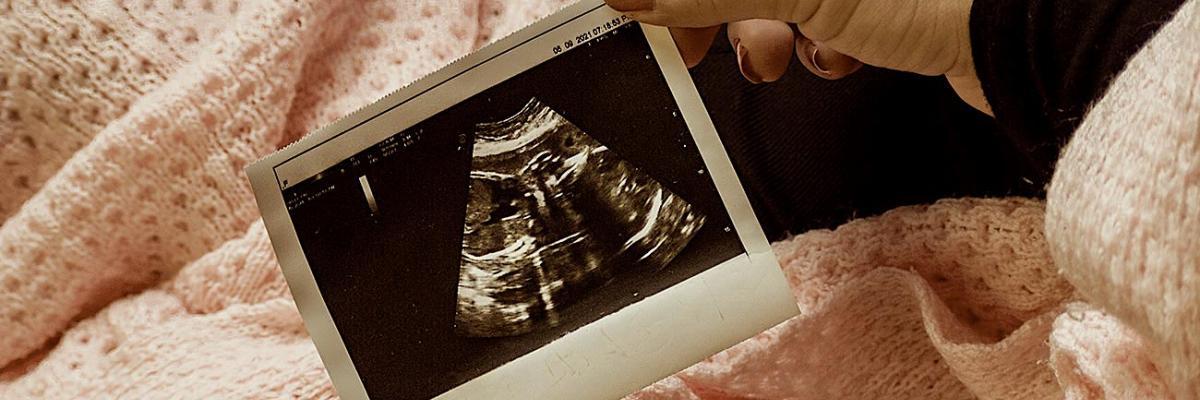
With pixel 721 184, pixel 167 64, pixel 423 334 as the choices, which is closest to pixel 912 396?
pixel 721 184

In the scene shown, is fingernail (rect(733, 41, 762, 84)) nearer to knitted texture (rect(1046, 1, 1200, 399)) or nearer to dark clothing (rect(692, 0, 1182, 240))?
dark clothing (rect(692, 0, 1182, 240))

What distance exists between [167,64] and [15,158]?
0.13 meters

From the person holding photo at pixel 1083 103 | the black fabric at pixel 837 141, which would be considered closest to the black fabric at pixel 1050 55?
the person holding photo at pixel 1083 103

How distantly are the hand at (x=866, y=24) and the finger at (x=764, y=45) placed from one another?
28 millimetres

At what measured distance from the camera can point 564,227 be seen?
54 centimetres

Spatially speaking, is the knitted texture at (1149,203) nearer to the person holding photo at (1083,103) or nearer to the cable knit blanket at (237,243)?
the person holding photo at (1083,103)

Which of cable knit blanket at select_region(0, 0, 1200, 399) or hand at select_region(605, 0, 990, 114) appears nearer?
hand at select_region(605, 0, 990, 114)

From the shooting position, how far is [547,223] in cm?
55

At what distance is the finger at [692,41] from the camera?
0.55 meters

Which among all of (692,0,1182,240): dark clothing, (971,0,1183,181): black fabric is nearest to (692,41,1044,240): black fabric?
(692,0,1182,240): dark clothing

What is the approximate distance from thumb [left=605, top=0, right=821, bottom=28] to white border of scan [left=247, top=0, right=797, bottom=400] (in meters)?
0.02

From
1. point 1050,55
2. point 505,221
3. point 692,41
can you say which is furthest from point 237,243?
point 1050,55

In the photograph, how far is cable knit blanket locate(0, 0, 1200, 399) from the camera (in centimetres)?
61
